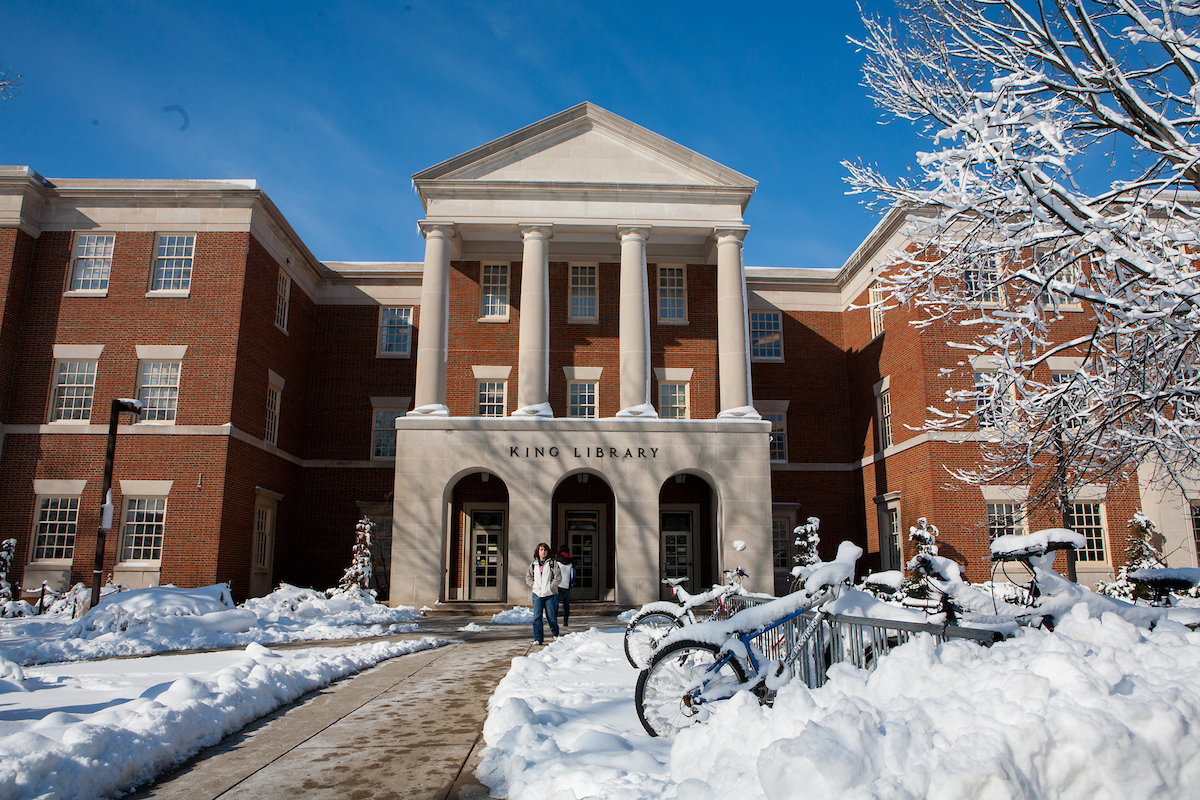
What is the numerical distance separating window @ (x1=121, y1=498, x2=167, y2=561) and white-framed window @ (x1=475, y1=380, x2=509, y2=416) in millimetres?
10340

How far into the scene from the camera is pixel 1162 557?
24719 mm

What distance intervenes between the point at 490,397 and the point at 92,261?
528 inches

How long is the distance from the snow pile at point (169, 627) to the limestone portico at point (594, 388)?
18.2 ft

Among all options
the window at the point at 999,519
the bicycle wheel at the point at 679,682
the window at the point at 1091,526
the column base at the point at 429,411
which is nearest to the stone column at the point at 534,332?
the column base at the point at 429,411

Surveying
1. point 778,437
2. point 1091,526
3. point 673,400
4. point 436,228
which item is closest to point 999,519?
point 1091,526

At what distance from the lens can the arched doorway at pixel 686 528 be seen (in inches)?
1099

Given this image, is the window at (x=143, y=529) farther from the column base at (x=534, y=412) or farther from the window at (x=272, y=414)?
the column base at (x=534, y=412)

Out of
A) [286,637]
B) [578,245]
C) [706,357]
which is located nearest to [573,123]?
[578,245]

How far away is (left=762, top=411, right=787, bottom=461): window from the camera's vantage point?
3161 centimetres

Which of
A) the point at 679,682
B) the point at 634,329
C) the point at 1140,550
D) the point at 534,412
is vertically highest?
the point at 634,329

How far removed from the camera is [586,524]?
2814 cm

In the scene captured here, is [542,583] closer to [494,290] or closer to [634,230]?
[634,230]

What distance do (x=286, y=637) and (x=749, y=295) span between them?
76.0 feet

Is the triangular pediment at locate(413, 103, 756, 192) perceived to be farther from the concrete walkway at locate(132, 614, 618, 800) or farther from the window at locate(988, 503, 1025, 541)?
the concrete walkway at locate(132, 614, 618, 800)
